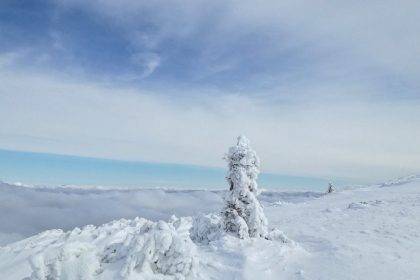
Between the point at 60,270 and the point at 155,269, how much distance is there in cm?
347

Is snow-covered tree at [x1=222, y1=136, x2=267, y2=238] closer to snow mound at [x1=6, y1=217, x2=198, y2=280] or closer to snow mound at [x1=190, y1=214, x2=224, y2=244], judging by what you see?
snow mound at [x1=190, y1=214, x2=224, y2=244]

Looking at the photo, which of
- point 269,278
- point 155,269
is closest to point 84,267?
point 155,269

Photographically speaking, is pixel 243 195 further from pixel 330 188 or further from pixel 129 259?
pixel 330 188

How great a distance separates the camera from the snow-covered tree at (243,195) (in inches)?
856

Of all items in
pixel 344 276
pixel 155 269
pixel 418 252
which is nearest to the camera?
pixel 155 269

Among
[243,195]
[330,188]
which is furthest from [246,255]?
[330,188]

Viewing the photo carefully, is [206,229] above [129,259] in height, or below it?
above

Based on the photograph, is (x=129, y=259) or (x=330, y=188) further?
(x=330, y=188)

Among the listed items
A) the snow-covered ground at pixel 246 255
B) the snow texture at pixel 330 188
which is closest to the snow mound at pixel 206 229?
the snow-covered ground at pixel 246 255

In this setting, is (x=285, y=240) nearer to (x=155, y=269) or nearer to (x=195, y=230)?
(x=195, y=230)

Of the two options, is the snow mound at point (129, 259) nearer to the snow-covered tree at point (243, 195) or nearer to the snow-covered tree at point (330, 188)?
the snow-covered tree at point (243, 195)

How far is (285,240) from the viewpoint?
21.8 meters

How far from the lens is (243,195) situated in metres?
21.8

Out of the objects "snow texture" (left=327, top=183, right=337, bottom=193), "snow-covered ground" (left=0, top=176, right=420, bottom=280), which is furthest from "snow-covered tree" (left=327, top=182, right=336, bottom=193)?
"snow-covered ground" (left=0, top=176, right=420, bottom=280)
